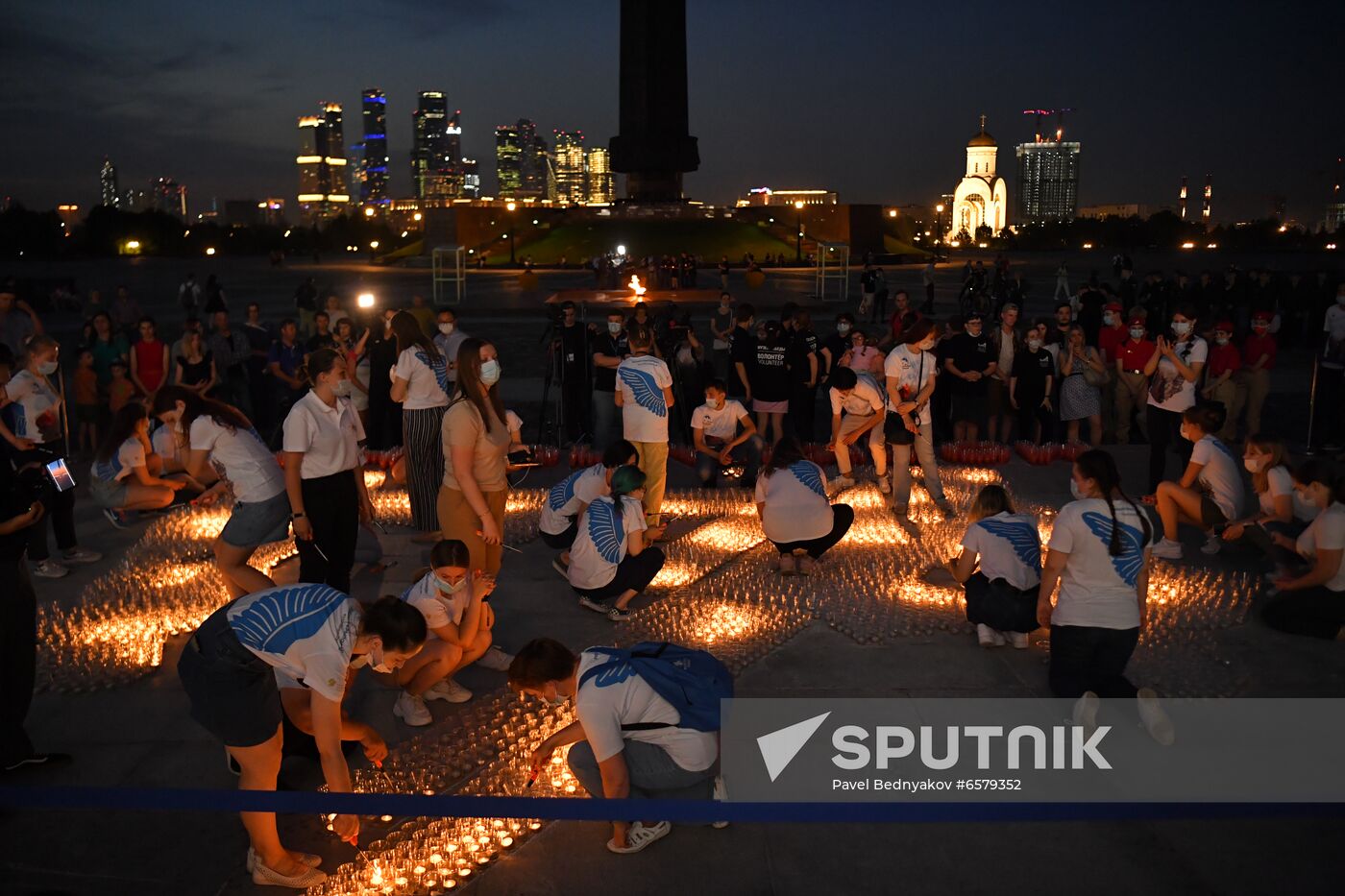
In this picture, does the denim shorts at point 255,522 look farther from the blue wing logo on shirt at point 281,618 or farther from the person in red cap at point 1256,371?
the person in red cap at point 1256,371

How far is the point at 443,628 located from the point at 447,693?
0.43 metres

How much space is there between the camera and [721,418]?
928cm

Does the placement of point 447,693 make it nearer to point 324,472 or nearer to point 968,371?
point 324,472

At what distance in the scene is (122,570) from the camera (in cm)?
739

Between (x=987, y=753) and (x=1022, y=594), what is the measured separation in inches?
58.0

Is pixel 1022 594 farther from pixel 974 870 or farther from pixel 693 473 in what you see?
pixel 693 473

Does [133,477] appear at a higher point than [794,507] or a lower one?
higher

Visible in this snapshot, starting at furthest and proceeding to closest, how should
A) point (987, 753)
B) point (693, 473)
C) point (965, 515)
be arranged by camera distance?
point (693, 473), point (965, 515), point (987, 753)

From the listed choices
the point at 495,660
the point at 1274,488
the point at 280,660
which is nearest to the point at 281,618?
the point at 280,660

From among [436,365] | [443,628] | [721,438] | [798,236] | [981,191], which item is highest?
[981,191]

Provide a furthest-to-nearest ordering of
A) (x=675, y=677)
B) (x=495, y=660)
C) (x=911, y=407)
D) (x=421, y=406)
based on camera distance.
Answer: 1. (x=911, y=407)
2. (x=421, y=406)
3. (x=495, y=660)
4. (x=675, y=677)

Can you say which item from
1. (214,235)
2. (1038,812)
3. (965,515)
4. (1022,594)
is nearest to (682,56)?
(965,515)

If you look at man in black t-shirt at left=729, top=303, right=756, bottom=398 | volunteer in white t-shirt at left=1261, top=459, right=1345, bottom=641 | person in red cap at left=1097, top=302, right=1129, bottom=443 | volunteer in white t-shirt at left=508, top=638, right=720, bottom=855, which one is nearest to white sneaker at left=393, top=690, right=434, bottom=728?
volunteer in white t-shirt at left=508, top=638, right=720, bottom=855

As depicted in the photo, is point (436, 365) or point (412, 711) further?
point (436, 365)
